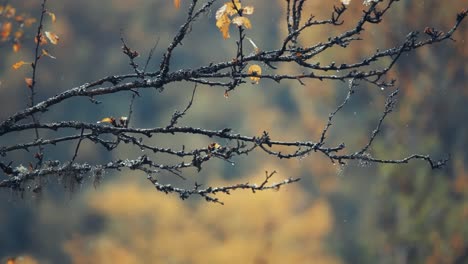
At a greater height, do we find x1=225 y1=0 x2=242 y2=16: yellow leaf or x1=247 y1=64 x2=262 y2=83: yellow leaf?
x1=225 y1=0 x2=242 y2=16: yellow leaf

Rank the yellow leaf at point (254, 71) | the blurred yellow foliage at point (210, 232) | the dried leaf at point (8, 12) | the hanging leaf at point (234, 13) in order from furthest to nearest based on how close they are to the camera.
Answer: the blurred yellow foliage at point (210, 232), the dried leaf at point (8, 12), the yellow leaf at point (254, 71), the hanging leaf at point (234, 13)

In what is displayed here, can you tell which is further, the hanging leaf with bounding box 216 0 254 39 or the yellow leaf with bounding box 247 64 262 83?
the yellow leaf with bounding box 247 64 262 83

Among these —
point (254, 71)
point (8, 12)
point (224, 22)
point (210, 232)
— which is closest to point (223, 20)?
point (224, 22)

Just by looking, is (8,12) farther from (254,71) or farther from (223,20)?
(254,71)

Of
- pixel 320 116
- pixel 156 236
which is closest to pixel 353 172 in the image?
pixel 320 116

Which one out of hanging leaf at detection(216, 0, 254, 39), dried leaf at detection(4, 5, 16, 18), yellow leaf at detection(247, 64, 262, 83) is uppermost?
dried leaf at detection(4, 5, 16, 18)

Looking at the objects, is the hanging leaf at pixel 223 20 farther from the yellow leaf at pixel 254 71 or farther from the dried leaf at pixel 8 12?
the dried leaf at pixel 8 12

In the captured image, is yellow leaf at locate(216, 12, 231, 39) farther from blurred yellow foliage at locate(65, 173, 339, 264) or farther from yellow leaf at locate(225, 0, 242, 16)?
blurred yellow foliage at locate(65, 173, 339, 264)

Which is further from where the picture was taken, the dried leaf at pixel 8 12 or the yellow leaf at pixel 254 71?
the dried leaf at pixel 8 12

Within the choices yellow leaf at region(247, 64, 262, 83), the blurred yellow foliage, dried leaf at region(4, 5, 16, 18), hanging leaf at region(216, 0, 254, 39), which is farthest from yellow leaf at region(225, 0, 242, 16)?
the blurred yellow foliage

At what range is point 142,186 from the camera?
11.9 m

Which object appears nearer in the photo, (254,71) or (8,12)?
(254,71)

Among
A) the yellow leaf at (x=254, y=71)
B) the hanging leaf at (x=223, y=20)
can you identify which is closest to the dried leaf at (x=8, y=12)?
the hanging leaf at (x=223, y=20)

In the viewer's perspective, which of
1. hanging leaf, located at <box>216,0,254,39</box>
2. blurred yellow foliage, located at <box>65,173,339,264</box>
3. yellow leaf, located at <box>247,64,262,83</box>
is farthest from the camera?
blurred yellow foliage, located at <box>65,173,339,264</box>
